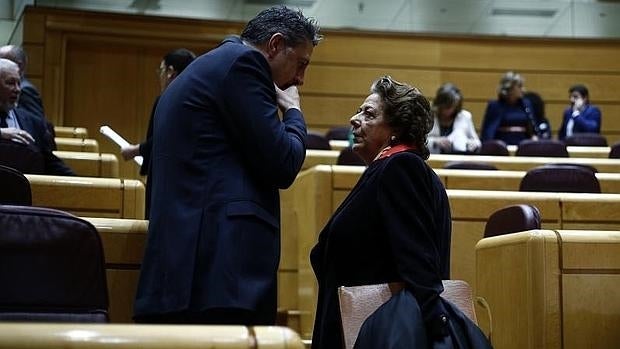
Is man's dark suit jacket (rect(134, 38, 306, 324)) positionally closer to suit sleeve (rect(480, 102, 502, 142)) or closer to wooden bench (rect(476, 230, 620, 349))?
wooden bench (rect(476, 230, 620, 349))

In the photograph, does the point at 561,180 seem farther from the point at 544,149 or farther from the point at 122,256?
the point at 122,256

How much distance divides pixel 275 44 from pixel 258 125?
Answer: 0.85 ft

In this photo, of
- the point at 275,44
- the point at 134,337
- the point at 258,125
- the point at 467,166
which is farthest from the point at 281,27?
the point at 467,166

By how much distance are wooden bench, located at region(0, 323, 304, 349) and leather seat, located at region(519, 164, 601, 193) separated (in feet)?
11.4

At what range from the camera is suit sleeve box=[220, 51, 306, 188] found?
1923 millimetres

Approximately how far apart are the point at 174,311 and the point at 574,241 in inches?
56.5

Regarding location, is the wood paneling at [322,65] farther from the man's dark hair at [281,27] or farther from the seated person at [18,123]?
the man's dark hair at [281,27]

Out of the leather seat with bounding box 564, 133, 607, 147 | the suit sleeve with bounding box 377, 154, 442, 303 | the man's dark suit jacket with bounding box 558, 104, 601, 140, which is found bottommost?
the suit sleeve with bounding box 377, 154, 442, 303

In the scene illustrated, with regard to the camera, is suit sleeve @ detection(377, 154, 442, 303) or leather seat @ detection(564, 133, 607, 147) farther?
leather seat @ detection(564, 133, 607, 147)

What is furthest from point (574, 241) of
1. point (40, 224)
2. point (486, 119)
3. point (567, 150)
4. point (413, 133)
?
point (486, 119)

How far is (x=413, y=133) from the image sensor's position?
2334 millimetres

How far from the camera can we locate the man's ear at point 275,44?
2.09 meters

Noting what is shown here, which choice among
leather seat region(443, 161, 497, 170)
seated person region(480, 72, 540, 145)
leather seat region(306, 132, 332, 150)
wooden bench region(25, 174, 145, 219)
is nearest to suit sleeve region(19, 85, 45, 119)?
wooden bench region(25, 174, 145, 219)

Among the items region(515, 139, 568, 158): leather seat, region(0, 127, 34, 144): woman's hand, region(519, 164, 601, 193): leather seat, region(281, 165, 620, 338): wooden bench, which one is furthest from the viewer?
region(515, 139, 568, 158): leather seat
